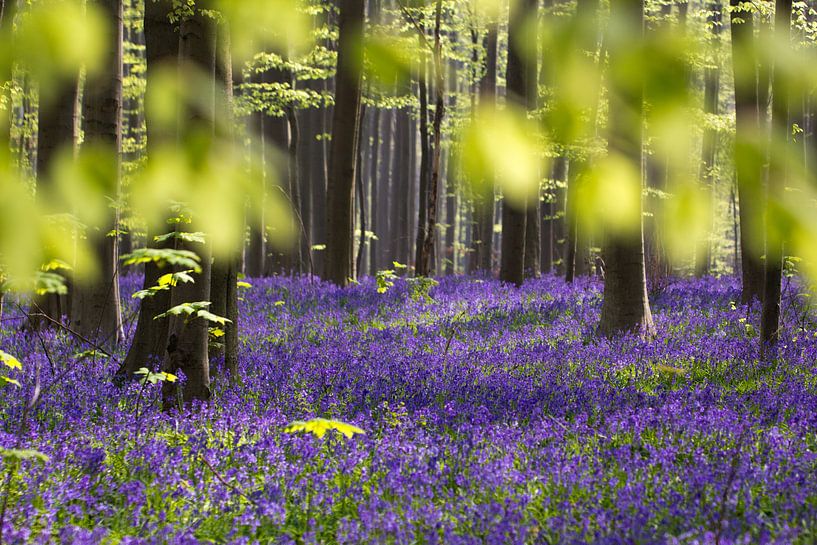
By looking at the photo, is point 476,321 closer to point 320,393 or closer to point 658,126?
point 320,393

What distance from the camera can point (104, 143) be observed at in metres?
8.54

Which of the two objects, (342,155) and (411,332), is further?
(342,155)

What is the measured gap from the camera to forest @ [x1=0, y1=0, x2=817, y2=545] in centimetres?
112

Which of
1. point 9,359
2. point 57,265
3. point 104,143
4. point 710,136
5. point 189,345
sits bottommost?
point 189,345

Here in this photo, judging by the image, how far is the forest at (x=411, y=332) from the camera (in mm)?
1118

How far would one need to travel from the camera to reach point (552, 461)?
14.8ft

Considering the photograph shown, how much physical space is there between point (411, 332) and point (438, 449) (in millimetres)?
5250

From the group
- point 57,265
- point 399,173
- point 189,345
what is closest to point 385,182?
point 399,173

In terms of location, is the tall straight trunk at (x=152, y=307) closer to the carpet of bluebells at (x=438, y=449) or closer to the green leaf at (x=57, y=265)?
the carpet of bluebells at (x=438, y=449)

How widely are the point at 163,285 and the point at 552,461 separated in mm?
2784

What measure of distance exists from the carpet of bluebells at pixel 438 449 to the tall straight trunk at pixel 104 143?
535mm

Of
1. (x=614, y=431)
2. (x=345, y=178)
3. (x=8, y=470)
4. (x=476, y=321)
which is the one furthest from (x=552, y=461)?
(x=345, y=178)

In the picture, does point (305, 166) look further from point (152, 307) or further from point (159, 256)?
point (159, 256)

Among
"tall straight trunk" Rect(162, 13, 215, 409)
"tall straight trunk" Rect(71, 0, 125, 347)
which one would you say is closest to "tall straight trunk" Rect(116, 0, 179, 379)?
"tall straight trunk" Rect(162, 13, 215, 409)
